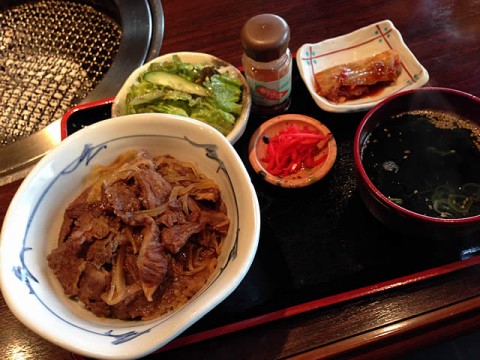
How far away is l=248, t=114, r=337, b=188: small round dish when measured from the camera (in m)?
1.65

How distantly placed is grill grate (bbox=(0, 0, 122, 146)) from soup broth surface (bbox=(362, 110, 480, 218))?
5.16 feet

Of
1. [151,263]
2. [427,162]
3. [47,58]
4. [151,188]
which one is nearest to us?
[151,263]

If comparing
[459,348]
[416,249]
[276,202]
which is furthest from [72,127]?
[459,348]

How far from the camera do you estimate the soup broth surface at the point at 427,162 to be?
1.42 metres

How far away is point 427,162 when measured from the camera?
4.98ft

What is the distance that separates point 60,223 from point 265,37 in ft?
3.34

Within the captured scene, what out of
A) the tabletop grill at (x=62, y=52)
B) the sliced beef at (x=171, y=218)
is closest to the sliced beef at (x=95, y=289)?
the sliced beef at (x=171, y=218)

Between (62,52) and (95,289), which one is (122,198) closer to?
(95,289)

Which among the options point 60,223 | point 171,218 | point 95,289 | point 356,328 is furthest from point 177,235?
point 356,328

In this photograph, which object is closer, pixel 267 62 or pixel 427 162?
pixel 427 162

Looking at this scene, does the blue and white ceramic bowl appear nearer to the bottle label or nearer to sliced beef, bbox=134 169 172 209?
sliced beef, bbox=134 169 172 209

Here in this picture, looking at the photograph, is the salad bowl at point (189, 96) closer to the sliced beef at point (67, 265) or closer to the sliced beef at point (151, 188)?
the sliced beef at point (151, 188)

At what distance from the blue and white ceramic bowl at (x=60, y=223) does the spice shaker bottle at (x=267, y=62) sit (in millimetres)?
455

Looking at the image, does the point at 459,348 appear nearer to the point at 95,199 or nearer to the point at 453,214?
the point at 453,214
